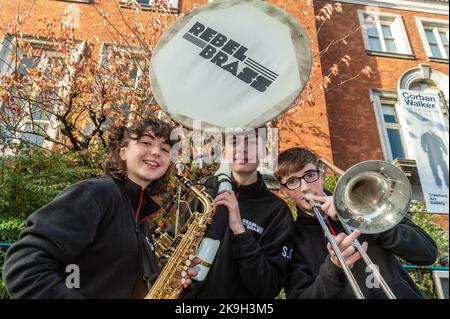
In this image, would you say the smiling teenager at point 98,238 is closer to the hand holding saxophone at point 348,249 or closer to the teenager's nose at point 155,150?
the teenager's nose at point 155,150

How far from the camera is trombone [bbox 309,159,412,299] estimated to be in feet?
7.50

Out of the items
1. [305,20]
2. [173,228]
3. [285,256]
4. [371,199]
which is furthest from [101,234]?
[305,20]

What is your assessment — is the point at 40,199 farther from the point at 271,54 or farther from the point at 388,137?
the point at 388,137

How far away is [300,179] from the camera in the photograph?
2.81 metres

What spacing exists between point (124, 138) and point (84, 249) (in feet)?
3.90

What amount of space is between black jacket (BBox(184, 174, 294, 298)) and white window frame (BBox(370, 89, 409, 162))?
9.24 metres

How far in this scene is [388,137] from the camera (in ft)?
36.2

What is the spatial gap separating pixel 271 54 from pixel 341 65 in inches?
425

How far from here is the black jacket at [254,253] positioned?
220 centimetres

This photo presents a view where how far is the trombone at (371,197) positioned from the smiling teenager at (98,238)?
1419 millimetres

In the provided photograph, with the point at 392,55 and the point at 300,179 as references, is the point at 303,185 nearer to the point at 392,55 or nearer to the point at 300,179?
the point at 300,179

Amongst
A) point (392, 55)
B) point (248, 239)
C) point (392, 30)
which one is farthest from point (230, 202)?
point (392, 30)

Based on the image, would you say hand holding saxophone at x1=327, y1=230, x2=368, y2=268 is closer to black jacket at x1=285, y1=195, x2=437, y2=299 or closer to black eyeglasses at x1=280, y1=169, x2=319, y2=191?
black jacket at x1=285, y1=195, x2=437, y2=299

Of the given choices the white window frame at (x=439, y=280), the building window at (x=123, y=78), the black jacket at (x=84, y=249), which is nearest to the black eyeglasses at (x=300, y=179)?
the black jacket at (x=84, y=249)
